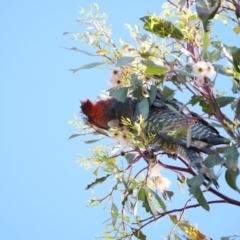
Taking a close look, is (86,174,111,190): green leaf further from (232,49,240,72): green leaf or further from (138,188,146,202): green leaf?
(232,49,240,72): green leaf

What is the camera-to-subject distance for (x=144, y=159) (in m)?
1.28

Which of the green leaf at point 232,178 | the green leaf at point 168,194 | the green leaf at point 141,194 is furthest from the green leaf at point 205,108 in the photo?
the green leaf at point 168,194

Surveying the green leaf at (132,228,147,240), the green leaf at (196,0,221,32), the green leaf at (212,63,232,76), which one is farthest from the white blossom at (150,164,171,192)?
the green leaf at (196,0,221,32)

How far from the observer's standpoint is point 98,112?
1520 mm

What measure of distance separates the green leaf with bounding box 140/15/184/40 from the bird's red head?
40 cm

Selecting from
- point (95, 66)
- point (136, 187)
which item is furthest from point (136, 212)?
point (95, 66)

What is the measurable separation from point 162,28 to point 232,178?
32 centimetres

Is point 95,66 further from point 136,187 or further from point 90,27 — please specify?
point 136,187

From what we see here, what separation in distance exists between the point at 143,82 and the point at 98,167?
0.23 meters

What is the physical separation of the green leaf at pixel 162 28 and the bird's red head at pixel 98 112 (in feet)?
1.31

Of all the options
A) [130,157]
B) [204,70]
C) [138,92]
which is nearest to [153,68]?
[204,70]

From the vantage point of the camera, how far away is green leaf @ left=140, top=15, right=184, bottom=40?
1.13m

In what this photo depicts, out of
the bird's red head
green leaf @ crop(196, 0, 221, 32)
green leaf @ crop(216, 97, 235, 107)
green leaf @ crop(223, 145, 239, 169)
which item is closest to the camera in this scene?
green leaf @ crop(196, 0, 221, 32)

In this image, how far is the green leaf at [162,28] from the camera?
3.70 feet
